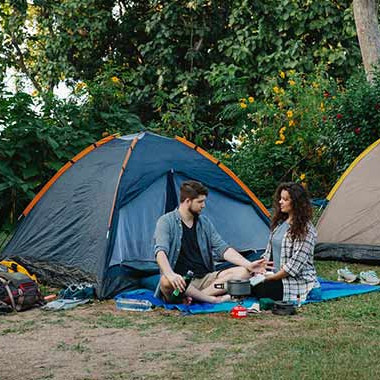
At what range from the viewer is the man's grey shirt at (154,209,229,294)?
6125 millimetres

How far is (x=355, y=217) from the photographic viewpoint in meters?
7.95

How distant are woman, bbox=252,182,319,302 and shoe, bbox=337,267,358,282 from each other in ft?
2.61

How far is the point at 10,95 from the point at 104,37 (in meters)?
7.83

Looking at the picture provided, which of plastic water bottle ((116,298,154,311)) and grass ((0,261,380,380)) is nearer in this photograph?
grass ((0,261,380,380))

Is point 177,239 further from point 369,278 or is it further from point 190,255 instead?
point 369,278

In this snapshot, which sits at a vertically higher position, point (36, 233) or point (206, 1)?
point (206, 1)

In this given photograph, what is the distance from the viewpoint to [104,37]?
1630 centimetres

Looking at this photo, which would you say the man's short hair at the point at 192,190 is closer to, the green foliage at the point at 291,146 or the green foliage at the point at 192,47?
the green foliage at the point at 291,146

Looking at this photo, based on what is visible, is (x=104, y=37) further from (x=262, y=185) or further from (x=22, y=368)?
(x=22, y=368)

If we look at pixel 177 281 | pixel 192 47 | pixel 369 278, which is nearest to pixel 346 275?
pixel 369 278

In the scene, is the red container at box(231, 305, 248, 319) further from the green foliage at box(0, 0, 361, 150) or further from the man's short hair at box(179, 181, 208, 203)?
the green foliage at box(0, 0, 361, 150)

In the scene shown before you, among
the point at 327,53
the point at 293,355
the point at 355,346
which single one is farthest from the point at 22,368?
the point at 327,53

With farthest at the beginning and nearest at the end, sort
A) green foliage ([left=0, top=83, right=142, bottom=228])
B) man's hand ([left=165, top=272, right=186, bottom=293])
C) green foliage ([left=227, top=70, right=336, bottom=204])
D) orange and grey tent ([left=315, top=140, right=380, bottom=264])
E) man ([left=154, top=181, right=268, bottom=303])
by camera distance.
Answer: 1. green foliage ([left=227, top=70, right=336, bottom=204])
2. green foliage ([left=0, top=83, right=142, bottom=228])
3. orange and grey tent ([left=315, top=140, right=380, bottom=264])
4. man ([left=154, top=181, right=268, bottom=303])
5. man's hand ([left=165, top=272, right=186, bottom=293])

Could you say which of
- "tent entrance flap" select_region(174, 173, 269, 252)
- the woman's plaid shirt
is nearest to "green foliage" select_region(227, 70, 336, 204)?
"tent entrance flap" select_region(174, 173, 269, 252)
